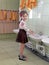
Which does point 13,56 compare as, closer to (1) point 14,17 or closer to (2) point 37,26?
(2) point 37,26

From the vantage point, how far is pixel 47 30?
3.81 m

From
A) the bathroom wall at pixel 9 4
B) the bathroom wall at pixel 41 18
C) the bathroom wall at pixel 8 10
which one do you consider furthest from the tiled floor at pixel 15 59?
the bathroom wall at pixel 9 4

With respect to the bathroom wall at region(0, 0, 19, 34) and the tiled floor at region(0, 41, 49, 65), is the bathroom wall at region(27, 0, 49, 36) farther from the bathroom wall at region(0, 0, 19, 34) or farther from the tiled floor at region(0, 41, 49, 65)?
the bathroom wall at region(0, 0, 19, 34)

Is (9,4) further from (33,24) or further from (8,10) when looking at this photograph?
(33,24)

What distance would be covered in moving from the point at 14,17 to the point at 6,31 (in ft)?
2.21

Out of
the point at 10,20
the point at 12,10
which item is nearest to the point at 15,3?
the point at 12,10

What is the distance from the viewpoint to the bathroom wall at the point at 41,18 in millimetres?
3854

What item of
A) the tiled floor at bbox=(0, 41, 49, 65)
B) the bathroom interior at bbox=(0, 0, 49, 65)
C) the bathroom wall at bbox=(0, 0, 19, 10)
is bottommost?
the tiled floor at bbox=(0, 41, 49, 65)

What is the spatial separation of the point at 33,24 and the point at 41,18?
55cm

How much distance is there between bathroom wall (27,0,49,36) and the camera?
3854mm

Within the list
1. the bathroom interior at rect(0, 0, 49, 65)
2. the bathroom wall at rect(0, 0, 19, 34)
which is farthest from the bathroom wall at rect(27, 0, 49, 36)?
the bathroom wall at rect(0, 0, 19, 34)

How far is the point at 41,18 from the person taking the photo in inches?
161

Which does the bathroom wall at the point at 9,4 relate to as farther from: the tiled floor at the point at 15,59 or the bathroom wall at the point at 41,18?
the tiled floor at the point at 15,59

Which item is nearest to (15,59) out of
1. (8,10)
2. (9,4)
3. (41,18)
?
(41,18)
